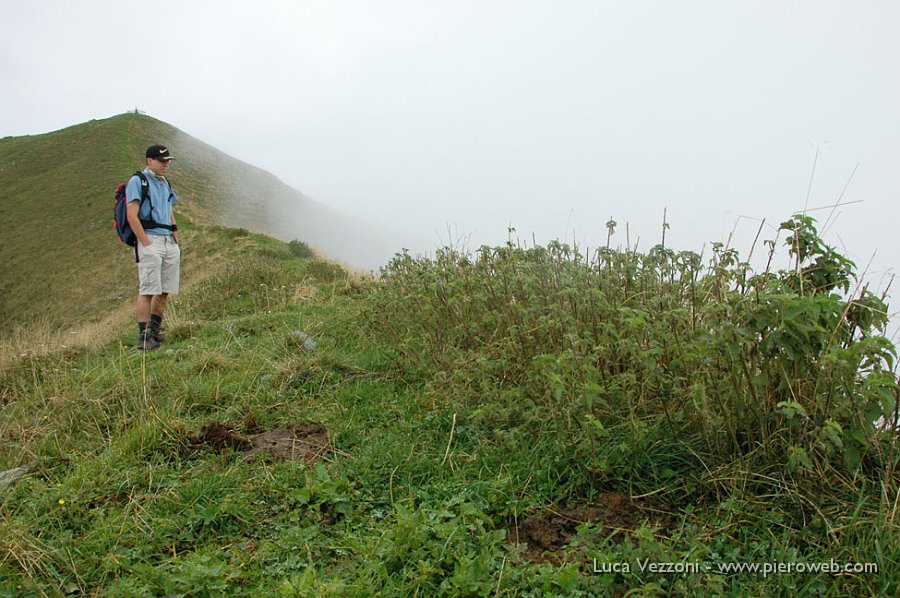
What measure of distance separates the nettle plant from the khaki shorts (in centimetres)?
389

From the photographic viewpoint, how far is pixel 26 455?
3406 millimetres

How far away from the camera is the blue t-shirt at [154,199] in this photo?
20.3 feet

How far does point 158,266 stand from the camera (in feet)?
21.0

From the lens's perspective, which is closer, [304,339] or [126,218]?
[304,339]

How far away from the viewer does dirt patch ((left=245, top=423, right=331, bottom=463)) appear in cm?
329

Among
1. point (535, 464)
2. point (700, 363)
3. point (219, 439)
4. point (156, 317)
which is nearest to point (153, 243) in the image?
point (156, 317)

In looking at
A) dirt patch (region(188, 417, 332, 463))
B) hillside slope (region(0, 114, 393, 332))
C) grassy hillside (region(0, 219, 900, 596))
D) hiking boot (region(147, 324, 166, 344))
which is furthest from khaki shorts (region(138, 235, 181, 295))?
hillside slope (region(0, 114, 393, 332))

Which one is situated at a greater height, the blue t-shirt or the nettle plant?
the blue t-shirt

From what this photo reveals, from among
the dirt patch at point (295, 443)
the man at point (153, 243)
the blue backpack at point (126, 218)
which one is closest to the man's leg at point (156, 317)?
the man at point (153, 243)

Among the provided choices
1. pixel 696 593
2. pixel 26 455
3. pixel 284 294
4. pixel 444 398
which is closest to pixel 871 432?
A: pixel 696 593

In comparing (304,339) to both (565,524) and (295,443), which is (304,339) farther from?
(565,524)

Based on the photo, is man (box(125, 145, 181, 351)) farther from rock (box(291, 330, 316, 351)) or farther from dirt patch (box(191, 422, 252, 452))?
dirt patch (box(191, 422, 252, 452))

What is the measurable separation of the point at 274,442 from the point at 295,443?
138mm

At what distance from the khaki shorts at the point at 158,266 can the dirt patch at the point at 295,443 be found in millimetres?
3578
